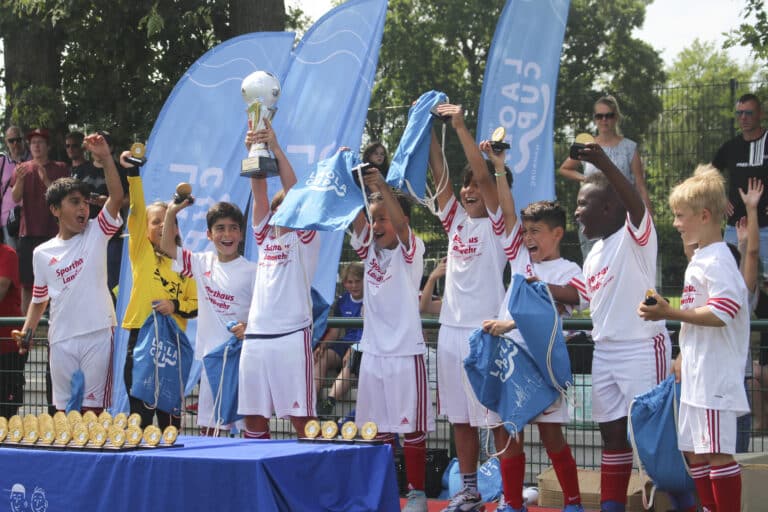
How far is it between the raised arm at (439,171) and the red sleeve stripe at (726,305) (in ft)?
6.82

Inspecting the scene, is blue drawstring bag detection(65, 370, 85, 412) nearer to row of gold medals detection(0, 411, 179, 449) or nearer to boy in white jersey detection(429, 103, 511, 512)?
row of gold medals detection(0, 411, 179, 449)

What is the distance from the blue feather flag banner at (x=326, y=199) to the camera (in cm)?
674

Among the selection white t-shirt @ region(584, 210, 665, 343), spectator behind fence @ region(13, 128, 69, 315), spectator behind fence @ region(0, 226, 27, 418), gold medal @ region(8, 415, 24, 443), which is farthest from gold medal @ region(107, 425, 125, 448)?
spectator behind fence @ region(13, 128, 69, 315)

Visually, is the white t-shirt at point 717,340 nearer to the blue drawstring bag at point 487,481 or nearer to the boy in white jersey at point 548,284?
the boy in white jersey at point 548,284

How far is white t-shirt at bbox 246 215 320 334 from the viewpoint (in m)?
6.99

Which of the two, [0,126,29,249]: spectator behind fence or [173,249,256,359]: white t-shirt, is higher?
[0,126,29,249]: spectator behind fence

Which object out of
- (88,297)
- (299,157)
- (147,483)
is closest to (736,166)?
(299,157)

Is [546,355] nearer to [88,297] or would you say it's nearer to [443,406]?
[443,406]

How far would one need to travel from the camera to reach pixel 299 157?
354 inches

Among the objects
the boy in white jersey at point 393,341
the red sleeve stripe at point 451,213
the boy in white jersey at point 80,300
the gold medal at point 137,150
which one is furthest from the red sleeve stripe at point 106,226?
the red sleeve stripe at point 451,213

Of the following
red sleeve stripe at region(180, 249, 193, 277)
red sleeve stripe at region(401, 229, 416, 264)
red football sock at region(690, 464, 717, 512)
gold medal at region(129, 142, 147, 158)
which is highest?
gold medal at region(129, 142, 147, 158)

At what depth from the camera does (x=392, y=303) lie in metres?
6.89

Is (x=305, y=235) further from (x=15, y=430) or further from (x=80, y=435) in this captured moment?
(x=15, y=430)

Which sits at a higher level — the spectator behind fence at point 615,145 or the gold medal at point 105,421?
the spectator behind fence at point 615,145
